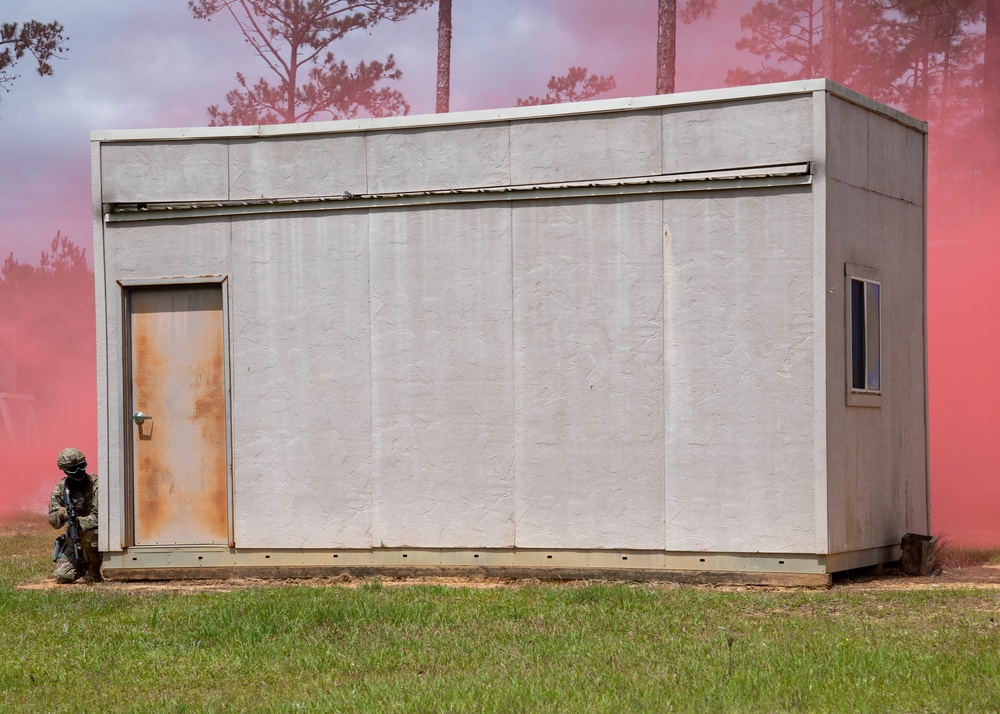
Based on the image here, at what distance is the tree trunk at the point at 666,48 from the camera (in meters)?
23.5

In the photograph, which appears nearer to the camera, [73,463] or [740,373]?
[740,373]

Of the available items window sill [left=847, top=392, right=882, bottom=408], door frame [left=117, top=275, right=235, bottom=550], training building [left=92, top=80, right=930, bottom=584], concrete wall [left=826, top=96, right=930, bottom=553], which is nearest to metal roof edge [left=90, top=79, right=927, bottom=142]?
training building [left=92, top=80, right=930, bottom=584]

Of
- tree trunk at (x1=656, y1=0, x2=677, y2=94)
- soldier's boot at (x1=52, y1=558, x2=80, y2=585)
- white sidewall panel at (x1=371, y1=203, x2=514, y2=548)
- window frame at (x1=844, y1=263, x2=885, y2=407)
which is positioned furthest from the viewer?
tree trunk at (x1=656, y1=0, x2=677, y2=94)

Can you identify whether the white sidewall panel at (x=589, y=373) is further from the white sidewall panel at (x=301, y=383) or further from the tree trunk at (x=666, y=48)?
the tree trunk at (x=666, y=48)

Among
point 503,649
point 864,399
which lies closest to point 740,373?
point 864,399

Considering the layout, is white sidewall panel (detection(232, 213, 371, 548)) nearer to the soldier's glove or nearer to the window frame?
the soldier's glove

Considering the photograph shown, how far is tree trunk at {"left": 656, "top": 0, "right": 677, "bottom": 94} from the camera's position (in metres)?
23.5

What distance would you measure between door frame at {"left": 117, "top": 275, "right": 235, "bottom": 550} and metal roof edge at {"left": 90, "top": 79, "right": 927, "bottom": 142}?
1451 mm

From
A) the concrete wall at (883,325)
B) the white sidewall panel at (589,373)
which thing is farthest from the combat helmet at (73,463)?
the concrete wall at (883,325)

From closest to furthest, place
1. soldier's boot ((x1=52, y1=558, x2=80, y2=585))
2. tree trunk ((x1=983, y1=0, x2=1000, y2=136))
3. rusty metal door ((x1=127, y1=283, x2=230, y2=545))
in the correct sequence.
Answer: rusty metal door ((x1=127, y1=283, x2=230, y2=545))
soldier's boot ((x1=52, y1=558, x2=80, y2=585))
tree trunk ((x1=983, y1=0, x2=1000, y2=136))

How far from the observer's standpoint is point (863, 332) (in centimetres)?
1205

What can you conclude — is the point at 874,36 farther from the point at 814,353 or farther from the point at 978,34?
the point at 814,353

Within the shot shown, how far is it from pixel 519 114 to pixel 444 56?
16.7 m

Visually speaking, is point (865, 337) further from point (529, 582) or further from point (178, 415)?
point (178, 415)
